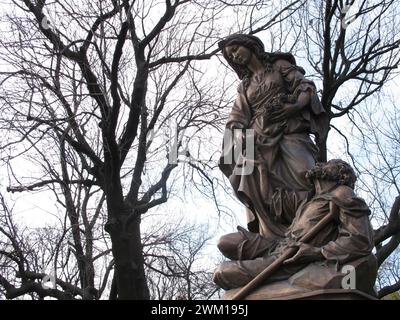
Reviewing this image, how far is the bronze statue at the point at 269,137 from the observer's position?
645cm

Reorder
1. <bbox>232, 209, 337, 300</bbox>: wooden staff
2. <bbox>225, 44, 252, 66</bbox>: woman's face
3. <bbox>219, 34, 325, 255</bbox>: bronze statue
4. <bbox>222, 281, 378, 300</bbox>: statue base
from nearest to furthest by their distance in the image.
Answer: <bbox>222, 281, 378, 300</bbox>: statue base
<bbox>232, 209, 337, 300</bbox>: wooden staff
<bbox>219, 34, 325, 255</bbox>: bronze statue
<bbox>225, 44, 252, 66</bbox>: woman's face

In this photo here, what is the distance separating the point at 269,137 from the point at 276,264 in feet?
5.15

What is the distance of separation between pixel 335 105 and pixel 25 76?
549cm

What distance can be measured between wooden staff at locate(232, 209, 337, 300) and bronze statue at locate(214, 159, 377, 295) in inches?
1.4

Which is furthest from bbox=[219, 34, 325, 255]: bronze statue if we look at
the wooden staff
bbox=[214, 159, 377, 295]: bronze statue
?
the wooden staff

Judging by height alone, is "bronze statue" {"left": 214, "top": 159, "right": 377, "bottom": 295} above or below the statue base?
above

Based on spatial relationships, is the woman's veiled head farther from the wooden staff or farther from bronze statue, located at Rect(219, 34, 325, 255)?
the wooden staff

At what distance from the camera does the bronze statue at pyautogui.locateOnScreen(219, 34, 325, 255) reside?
6.45 metres

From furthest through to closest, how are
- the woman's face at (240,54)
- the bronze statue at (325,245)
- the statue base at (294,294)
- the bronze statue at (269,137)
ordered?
the woman's face at (240,54) < the bronze statue at (269,137) < the bronze statue at (325,245) < the statue base at (294,294)

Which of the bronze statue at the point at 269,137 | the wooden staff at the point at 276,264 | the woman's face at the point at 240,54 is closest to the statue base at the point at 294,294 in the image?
the wooden staff at the point at 276,264

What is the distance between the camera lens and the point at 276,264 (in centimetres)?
575

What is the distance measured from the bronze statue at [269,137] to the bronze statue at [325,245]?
256mm

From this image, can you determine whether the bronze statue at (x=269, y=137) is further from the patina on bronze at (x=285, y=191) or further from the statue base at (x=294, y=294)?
the statue base at (x=294, y=294)
